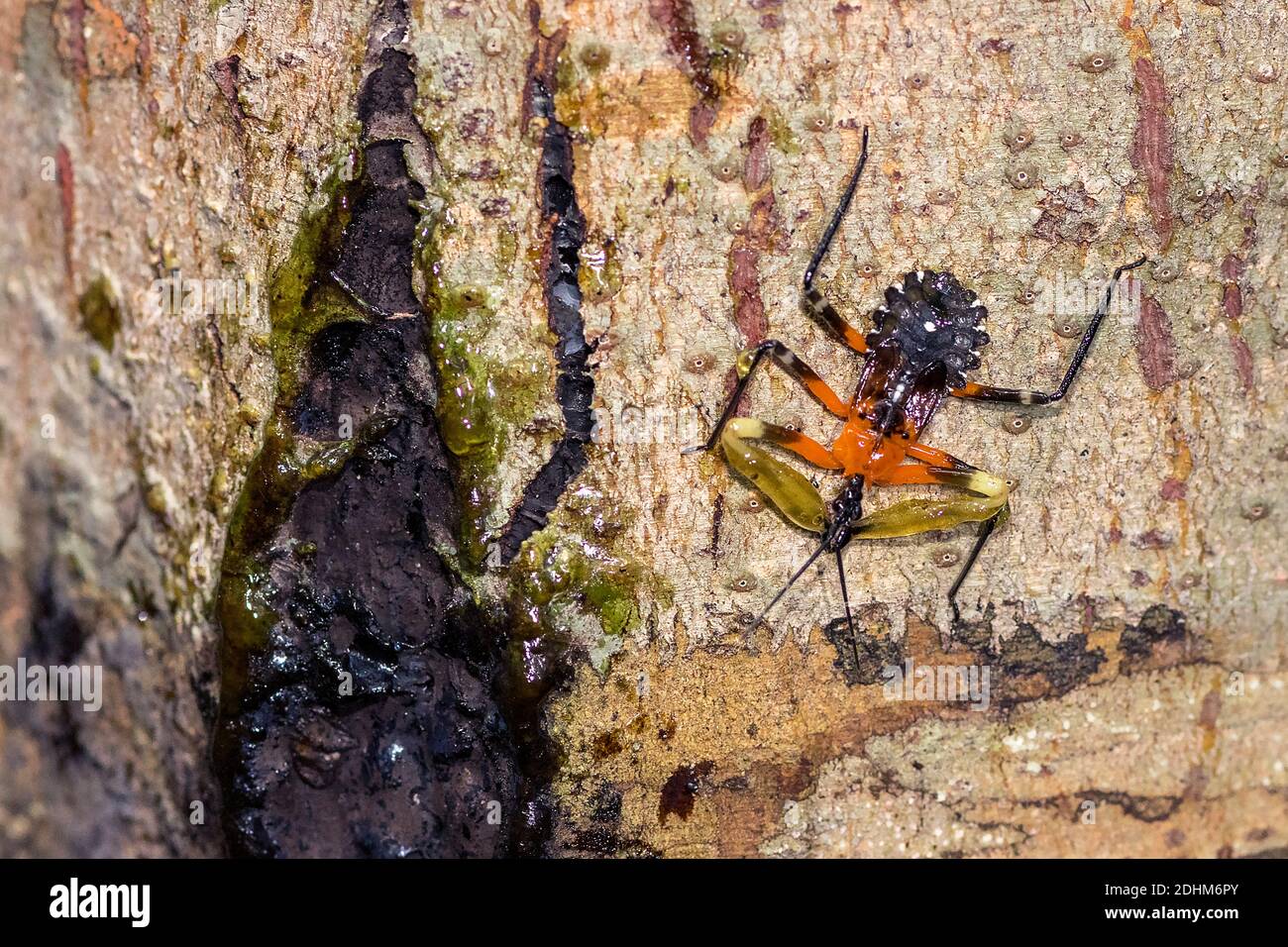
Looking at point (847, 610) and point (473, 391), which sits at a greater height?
point (473, 391)

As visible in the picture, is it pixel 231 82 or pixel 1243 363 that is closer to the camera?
pixel 231 82

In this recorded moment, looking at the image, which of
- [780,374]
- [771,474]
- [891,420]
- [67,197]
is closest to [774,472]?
[771,474]

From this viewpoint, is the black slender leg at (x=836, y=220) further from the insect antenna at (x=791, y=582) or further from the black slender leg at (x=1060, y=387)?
the insect antenna at (x=791, y=582)

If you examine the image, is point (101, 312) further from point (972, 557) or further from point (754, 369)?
point (972, 557)

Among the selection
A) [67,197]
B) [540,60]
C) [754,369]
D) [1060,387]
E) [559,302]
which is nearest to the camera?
[67,197]

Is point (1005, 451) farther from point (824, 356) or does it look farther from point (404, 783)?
point (404, 783)

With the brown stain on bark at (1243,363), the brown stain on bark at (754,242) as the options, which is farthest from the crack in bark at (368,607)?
the brown stain on bark at (1243,363)

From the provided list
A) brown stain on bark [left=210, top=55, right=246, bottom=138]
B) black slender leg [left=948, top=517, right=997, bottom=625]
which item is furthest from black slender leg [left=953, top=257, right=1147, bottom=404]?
brown stain on bark [left=210, top=55, right=246, bottom=138]
